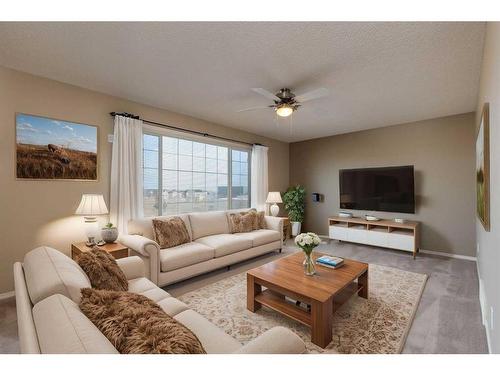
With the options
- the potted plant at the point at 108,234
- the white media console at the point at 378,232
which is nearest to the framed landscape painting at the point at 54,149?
→ the potted plant at the point at 108,234

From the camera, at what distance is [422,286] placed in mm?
2855

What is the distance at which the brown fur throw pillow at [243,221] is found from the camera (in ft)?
13.6

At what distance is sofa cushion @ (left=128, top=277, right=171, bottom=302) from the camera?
1788mm

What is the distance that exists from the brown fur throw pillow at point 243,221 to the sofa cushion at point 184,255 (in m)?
0.94

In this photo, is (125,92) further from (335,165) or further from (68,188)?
(335,165)

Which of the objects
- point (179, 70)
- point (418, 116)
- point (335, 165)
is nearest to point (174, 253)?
point (179, 70)

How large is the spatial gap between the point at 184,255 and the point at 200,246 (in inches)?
13.9

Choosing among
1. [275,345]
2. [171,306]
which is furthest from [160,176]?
[275,345]

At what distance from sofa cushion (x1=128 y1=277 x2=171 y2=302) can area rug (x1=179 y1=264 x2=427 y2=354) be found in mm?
629

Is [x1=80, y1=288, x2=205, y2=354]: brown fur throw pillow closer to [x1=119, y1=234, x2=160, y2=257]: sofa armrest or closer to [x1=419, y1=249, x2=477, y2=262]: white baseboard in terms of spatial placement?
[x1=119, y1=234, x2=160, y2=257]: sofa armrest

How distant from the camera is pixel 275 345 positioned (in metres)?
0.96

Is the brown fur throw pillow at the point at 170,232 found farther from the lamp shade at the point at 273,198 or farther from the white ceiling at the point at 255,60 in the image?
the lamp shade at the point at 273,198

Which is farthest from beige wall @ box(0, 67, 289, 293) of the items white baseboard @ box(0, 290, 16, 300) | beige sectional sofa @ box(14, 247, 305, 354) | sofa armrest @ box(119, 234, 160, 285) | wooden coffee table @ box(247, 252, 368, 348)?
wooden coffee table @ box(247, 252, 368, 348)
